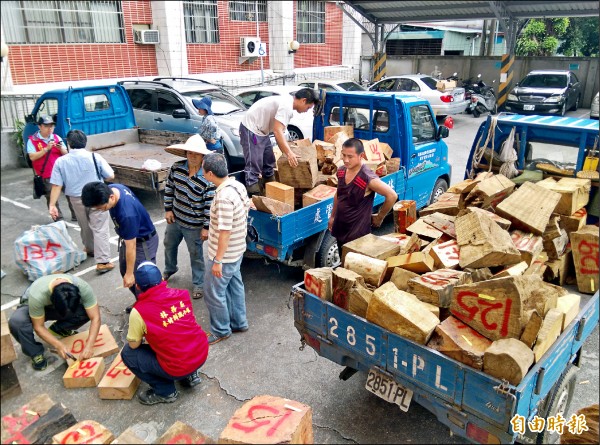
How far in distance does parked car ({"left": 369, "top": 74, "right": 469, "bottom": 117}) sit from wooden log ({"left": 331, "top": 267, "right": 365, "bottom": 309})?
41.8ft

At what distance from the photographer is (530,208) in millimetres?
3959

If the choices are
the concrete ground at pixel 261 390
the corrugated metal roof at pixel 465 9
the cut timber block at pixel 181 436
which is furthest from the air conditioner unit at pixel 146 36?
the cut timber block at pixel 181 436

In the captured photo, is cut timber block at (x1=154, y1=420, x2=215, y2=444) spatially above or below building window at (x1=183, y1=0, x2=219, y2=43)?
below

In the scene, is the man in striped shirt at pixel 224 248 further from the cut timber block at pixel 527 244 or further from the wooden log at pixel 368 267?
the cut timber block at pixel 527 244

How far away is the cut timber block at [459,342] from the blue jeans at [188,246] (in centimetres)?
278

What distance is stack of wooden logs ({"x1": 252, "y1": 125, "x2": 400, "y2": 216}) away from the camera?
503cm

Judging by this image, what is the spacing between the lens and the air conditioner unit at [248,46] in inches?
627

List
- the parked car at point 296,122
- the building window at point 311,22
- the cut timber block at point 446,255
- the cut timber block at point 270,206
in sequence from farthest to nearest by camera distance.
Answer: the building window at point 311,22 < the parked car at point 296,122 < the cut timber block at point 270,206 < the cut timber block at point 446,255

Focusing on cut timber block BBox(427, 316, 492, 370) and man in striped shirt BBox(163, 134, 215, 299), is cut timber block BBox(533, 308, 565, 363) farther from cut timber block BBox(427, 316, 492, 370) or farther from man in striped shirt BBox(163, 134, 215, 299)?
man in striped shirt BBox(163, 134, 215, 299)

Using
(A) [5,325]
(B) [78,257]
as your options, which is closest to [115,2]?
(B) [78,257]

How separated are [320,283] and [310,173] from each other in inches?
84.2

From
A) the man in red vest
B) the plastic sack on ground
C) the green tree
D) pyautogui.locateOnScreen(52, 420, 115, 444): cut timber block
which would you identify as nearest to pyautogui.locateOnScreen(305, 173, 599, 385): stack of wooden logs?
the man in red vest

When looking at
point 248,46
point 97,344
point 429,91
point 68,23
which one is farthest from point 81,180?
point 429,91

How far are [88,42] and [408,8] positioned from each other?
9978 mm
